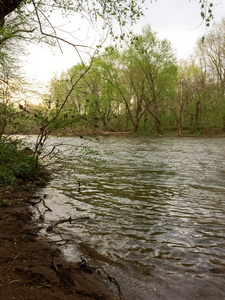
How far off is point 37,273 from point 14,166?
5.79 metres

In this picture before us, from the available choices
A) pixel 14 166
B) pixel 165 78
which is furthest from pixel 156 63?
pixel 14 166

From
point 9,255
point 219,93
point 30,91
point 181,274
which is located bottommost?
point 181,274

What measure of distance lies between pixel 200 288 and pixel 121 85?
159 feet

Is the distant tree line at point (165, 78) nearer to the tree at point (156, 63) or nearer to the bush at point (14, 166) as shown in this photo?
the tree at point (156, 63)

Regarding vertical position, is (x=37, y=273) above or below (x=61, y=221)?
above

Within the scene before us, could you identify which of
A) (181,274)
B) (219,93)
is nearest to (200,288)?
(181,274)

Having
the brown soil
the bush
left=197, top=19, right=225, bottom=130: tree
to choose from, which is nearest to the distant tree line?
left=197, top=19, right=225, bottom=130: tree

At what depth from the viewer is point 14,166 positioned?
8109 mm

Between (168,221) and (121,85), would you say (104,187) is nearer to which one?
(168,221)

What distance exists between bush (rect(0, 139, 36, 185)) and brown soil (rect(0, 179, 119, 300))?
298 cm

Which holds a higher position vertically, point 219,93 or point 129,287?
point 219,93

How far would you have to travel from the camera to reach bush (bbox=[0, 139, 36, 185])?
24.4 ft

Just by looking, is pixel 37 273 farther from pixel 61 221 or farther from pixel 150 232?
pixel 150 232

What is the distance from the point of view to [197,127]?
1896 inches
